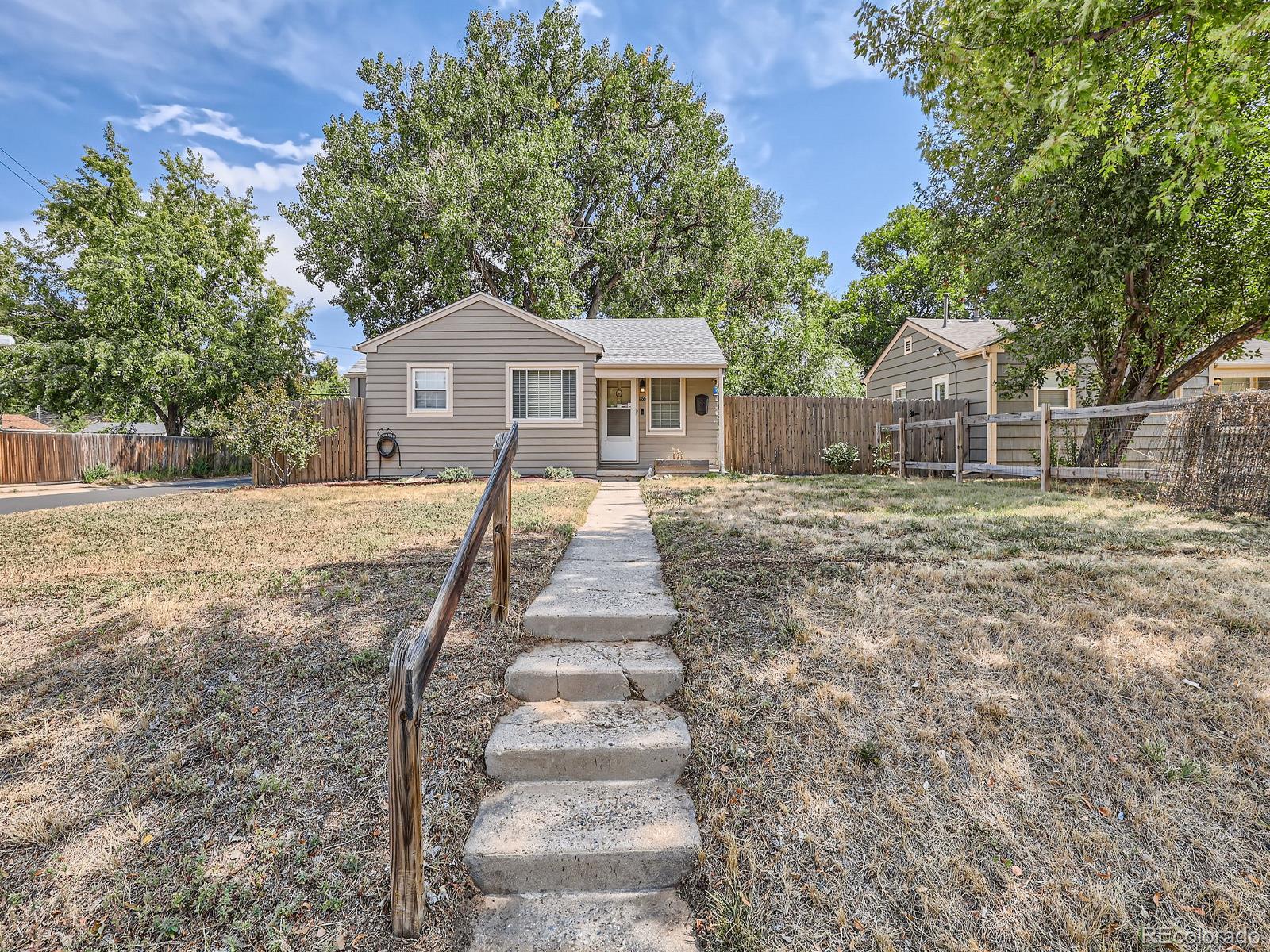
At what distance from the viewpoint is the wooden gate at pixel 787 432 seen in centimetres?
1391

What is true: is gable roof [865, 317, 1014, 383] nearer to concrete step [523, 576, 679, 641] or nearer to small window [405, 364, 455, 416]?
small window [405, 364, 455, 416]

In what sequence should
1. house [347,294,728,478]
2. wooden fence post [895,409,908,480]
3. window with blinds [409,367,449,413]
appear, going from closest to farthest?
1. house [347,294,728,478]
2. window with blinds [409,367,449,413]
3. wooden fence post [895,409,908,480]

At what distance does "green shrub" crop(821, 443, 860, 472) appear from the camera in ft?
44.3

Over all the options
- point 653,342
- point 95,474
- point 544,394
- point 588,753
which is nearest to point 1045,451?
point 653,342

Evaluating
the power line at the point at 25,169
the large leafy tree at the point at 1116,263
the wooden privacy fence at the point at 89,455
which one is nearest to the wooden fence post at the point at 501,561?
the large leafy tree at the point at 1116,263

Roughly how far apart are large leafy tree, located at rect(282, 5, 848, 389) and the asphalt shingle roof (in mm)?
5075

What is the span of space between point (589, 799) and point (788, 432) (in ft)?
41.4

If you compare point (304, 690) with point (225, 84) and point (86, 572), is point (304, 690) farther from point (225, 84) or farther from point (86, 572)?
point (225, 84)

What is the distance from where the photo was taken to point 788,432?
13945 millimetres

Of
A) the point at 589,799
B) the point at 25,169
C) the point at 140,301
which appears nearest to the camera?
the point at 589,799

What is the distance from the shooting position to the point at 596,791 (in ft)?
7.18

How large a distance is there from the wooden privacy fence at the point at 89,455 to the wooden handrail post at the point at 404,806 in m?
18.1

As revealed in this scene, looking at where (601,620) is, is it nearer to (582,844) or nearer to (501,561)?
(501,561)

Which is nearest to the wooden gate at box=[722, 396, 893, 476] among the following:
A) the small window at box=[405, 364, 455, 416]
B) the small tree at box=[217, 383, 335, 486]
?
the small window at box=[405, 364, 455, 416]
